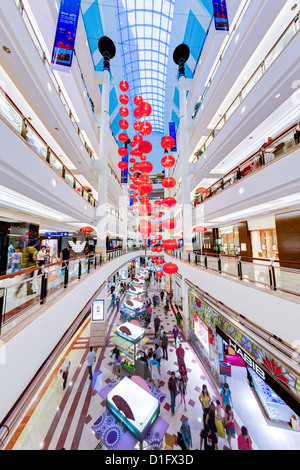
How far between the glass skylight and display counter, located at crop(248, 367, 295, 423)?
2341cm

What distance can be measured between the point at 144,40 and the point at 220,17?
51.0 feet

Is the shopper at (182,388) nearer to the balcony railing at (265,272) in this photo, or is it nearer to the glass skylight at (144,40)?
the balcony railing at (265,272)

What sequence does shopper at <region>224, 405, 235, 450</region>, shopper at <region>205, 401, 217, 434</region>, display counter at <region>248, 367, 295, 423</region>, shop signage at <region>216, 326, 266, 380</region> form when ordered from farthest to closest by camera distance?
1. display counter at <region>248, 367, 295, 423</region>
2. shopper at <region>224, 405, 235, 450</region>
3. shopper at <region>205, 401, 217, 434</region>
4. shop signage at <region>216, 326, 266, 380</region>

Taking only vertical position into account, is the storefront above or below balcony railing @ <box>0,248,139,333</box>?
below

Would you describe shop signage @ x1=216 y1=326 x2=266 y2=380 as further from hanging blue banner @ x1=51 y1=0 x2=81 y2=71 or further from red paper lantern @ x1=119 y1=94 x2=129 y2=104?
hanging blue banner @ x1=51 y1=0 x2=81 y2=71

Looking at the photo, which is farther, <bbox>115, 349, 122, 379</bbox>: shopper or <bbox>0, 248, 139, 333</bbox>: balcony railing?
<bbox>115, 349, 122, 379</bbox>: shopper

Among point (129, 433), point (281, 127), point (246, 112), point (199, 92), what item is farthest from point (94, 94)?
point (129, 433)

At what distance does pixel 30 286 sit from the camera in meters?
2.94

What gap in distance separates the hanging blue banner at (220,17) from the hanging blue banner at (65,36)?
188 inches

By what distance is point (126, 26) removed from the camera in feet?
48.8

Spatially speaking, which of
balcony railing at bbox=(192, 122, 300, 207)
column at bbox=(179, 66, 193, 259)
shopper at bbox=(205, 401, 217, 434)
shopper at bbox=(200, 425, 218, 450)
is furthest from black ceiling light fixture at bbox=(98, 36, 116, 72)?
shopper at bbox=(200, 425, 218, 450)

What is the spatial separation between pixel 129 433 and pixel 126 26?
25.3 meters

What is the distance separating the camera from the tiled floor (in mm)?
4914
